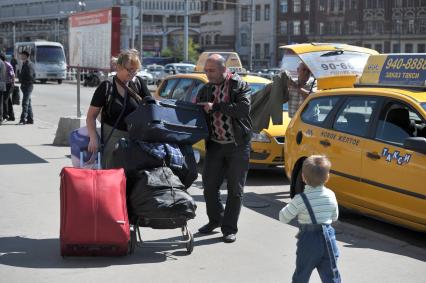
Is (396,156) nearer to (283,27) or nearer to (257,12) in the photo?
(283,27)

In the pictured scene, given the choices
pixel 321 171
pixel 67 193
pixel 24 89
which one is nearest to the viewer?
pixel 321 171

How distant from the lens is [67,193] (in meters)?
5.65

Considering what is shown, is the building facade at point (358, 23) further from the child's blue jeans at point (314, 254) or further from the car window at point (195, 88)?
the child's blue jeans at point (314, 254)

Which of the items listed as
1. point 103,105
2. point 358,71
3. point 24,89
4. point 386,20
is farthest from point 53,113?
point 386,20

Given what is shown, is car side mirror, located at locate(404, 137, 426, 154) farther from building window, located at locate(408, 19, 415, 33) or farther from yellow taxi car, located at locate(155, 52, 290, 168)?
building window, located at locate(408, 19, 415, 33)

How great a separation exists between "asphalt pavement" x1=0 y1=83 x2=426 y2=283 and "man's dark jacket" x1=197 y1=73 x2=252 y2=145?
1.04 meters

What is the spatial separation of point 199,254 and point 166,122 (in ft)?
3.94

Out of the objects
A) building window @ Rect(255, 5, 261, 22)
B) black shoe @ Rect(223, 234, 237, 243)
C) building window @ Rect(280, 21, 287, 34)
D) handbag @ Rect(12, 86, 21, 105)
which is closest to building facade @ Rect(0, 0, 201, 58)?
building window @ Rect(255, 5, 261, 22)

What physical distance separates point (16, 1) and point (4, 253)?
384ft

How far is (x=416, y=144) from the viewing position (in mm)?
6531

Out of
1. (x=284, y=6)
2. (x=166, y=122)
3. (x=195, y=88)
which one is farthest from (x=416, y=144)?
(x=284, y=6)

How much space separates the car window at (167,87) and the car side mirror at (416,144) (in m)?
6.40

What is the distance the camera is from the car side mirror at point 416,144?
6492 mm

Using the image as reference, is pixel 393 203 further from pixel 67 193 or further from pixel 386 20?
pixel 386 20
